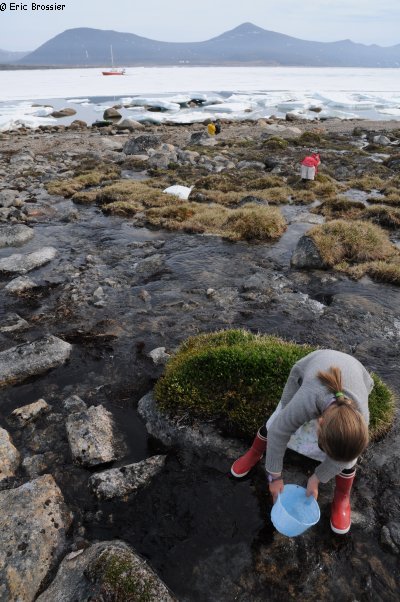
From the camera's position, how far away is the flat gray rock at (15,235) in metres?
15.4

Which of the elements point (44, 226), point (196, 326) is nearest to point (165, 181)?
point (44, 226)

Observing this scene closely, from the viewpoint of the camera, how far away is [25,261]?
13.4m

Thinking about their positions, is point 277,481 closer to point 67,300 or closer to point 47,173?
point 67,300

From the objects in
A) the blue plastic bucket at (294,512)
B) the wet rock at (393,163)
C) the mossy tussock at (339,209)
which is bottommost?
the blue plastic bucket at (294,512)

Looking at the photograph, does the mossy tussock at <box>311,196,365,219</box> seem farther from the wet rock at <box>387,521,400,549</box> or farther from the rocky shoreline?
the wet rock at <box>387,521,400,549</box>

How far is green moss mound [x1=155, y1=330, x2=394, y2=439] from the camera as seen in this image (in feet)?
22.6

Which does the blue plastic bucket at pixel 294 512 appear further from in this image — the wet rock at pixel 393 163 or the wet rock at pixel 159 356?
the wet rock at pixel 393 163

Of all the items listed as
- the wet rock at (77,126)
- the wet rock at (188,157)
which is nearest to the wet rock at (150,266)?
the wet rock at (188,157)

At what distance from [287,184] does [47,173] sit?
1518cm

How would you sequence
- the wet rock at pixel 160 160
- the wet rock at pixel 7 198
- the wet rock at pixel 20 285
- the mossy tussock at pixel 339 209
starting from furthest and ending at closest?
the wet rock at pixel 160 160 < the wet rock at pixel 7 198 < the mossy tussock at pixel 339 209 < the wet rock at pixel 20 285

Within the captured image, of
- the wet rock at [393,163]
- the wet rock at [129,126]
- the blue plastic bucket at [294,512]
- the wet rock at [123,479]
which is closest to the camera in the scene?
the blue plastic bucket at [294,512]

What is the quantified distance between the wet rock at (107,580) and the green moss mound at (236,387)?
254 centimetres

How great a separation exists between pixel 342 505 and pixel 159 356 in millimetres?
4616

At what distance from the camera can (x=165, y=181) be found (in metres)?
24.2
